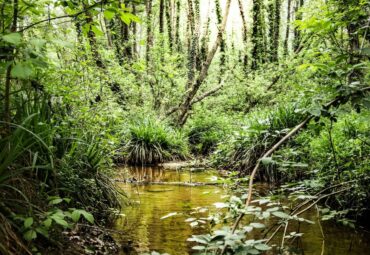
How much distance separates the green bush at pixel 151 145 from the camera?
961 centimetres

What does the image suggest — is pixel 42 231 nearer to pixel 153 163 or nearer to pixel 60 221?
pixel 60 221

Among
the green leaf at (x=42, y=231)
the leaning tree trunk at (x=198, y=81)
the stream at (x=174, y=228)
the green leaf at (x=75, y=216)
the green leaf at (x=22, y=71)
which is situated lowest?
the stream at (x=174, y=228)

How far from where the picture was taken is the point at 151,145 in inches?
392

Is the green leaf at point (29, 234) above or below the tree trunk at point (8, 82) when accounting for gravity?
below

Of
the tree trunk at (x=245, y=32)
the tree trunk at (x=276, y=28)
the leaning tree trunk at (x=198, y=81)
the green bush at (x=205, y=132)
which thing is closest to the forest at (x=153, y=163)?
the green bush at (x=205, y=132)

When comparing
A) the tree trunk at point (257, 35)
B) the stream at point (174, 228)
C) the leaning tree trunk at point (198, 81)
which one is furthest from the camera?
the tree trunk at point (257, 35)

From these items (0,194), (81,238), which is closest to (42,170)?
(81,238)

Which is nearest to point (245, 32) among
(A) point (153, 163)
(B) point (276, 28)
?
(B) point (276, 28)

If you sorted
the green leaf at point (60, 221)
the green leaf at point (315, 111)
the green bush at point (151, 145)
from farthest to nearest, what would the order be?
the green bush at point (151, 145), the green leaf at point (315, 111), the green leaf at point (60, 221)

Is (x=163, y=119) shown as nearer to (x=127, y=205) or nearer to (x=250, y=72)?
(x=250, y=72)

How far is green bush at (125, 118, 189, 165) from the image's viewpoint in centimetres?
961

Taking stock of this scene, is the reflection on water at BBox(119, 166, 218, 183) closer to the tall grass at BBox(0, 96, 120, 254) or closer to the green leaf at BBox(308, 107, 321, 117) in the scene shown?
the tall grass at BBox(0, 96, 120, 254)

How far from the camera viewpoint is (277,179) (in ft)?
21.1

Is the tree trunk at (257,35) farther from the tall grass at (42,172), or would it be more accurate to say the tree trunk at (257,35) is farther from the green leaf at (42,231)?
the green leaf at (42,231)
